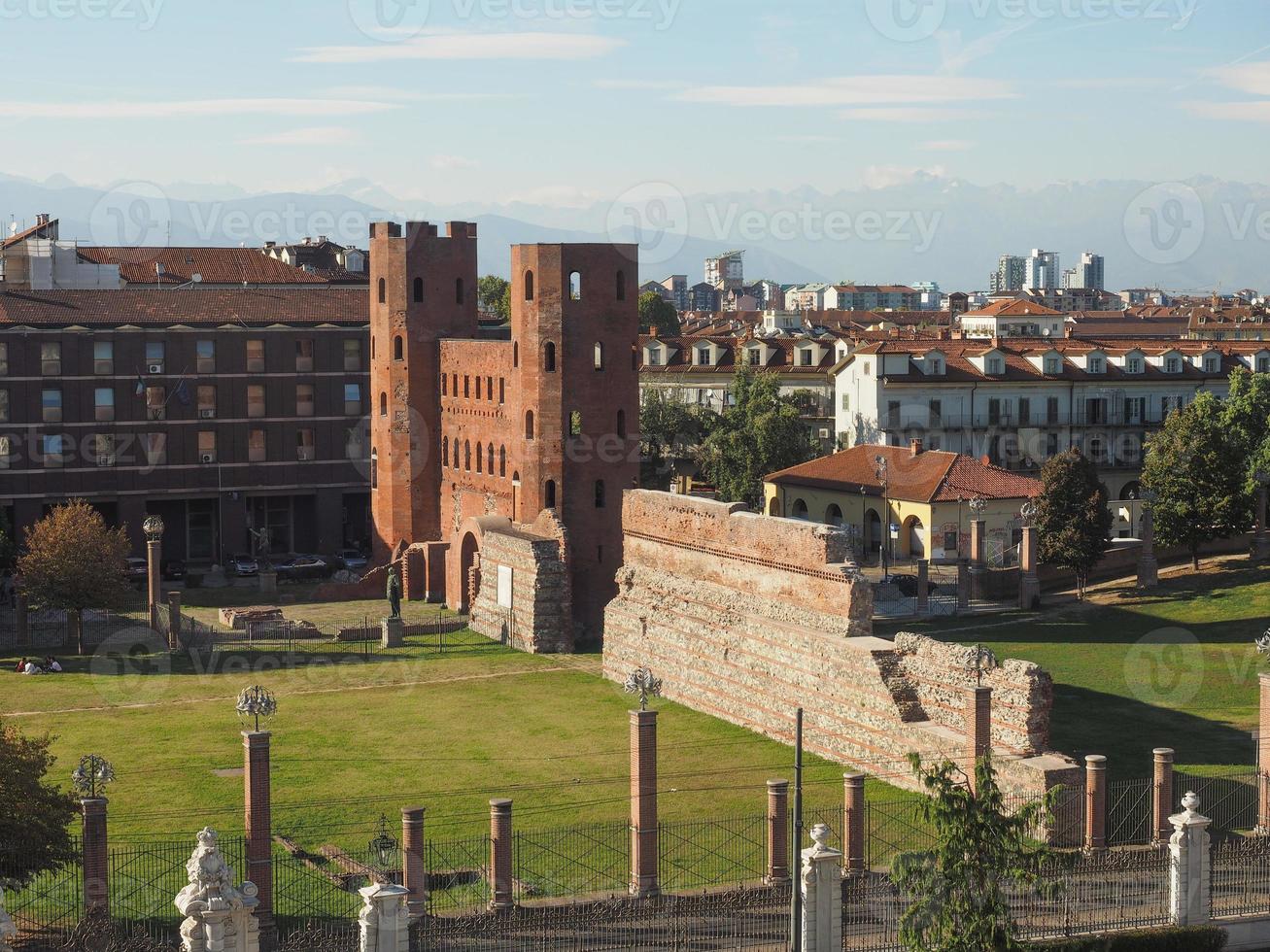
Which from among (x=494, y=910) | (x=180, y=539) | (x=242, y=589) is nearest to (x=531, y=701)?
(x=494, y=910)

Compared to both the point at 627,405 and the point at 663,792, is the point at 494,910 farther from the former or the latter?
the point at 627,405

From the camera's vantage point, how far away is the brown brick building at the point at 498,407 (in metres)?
59.3

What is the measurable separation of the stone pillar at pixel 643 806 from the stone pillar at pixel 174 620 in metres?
28.2

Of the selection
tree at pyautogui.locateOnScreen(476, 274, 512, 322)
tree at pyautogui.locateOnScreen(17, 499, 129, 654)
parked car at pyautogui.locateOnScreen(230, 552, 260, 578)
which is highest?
tree at pyautogui.locateOnScreen(476, 274, 512, 322)

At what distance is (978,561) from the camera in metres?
66.9

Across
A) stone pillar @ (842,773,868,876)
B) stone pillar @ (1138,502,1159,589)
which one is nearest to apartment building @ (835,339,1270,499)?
stone pillar @ (1138,502,1159,589)

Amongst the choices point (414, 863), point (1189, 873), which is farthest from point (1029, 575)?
point (414, 863)

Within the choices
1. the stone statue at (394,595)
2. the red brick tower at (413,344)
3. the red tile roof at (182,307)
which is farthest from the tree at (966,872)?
the red tile roof at (182,307)

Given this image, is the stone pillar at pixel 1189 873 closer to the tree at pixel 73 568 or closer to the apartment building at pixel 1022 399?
the tree at pixel 73 568

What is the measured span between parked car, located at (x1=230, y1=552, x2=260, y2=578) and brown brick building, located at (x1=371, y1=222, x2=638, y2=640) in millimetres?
6765

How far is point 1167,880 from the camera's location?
31.9 m

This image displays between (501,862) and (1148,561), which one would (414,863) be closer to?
(501,862)

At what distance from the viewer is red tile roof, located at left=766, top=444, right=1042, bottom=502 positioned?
239 feet

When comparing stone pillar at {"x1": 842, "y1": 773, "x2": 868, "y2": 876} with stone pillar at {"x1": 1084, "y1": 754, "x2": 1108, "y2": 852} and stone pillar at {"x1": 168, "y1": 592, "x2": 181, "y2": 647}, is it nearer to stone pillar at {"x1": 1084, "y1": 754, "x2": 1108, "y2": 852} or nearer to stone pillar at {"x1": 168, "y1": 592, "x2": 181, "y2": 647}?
stone pillar at {"x1": 1084, "y1": 754, "x2": 1108, "y2": 852}
